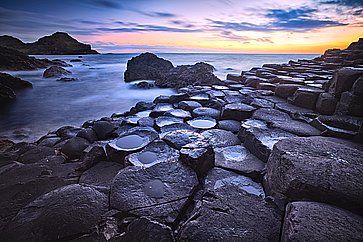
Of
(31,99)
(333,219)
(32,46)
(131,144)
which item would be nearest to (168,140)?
(131,144)


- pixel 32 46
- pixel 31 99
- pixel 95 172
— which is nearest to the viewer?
pixel 95 172

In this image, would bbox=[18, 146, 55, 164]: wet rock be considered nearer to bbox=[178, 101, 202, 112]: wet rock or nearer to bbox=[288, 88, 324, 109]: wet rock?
bbox=[178, 101, 202, 112]: wet rock

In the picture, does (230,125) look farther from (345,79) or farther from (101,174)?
(101,174)

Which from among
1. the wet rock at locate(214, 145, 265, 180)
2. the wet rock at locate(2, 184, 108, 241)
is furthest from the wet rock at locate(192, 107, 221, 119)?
the wet rock at locate(2, 184, 108, 241)

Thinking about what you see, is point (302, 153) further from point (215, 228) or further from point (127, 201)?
point (127, 201)

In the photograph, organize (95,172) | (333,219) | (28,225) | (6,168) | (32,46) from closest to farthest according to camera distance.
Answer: (333,219)
(28,225)
(95,172)
(6,168)
(32,46)

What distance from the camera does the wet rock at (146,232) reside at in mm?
1555

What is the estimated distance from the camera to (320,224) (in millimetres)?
1329

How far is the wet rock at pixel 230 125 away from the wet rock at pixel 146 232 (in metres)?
2.41

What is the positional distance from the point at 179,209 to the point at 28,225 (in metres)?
1.32

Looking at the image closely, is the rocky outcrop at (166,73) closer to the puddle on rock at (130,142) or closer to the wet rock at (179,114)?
the wet rock at (179,114)

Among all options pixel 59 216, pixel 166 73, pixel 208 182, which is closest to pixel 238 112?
pixel 208 182

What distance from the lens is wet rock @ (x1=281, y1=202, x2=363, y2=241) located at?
1.25 meters

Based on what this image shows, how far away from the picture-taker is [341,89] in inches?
134
